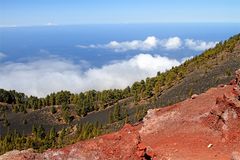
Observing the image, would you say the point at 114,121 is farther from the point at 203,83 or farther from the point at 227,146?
the point at 227,146

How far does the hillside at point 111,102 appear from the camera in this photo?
109 meters

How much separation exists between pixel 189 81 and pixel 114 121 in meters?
26.1

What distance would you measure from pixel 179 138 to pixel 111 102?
4520 inches

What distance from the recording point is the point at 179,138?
31.2 m

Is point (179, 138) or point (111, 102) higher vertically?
point (179, 138)

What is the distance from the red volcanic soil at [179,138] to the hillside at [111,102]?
202 feet

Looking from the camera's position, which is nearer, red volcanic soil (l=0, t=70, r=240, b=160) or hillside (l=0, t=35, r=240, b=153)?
red volcanic soil (l=0, t=70, r=240, b=160)

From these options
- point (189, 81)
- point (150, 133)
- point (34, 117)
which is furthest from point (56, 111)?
point (150, 133)

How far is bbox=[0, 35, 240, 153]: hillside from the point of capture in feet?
358

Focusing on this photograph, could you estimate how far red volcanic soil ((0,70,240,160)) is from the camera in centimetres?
2361

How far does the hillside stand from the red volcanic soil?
6144cm

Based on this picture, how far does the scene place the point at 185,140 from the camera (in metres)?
30.5

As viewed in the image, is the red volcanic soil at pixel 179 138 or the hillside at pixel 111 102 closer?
the red volcanic soil at pixel 179 138

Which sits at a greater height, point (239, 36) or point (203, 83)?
point (239, 36)
